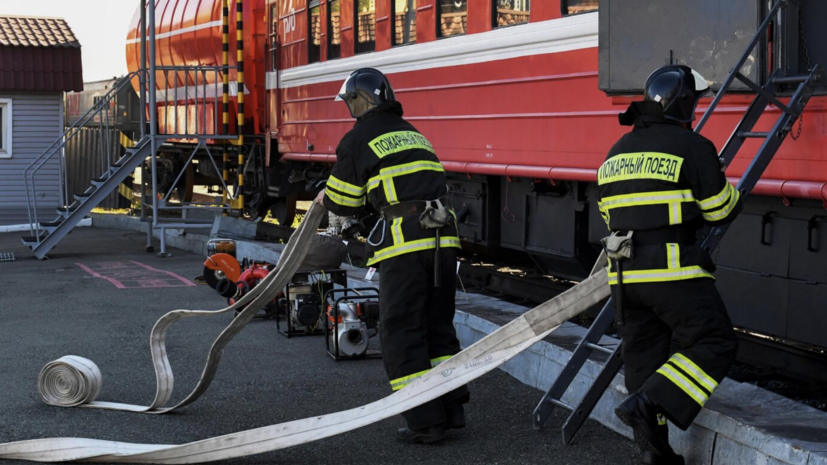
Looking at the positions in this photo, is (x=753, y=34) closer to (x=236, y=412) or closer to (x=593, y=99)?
(x=593, y=99)

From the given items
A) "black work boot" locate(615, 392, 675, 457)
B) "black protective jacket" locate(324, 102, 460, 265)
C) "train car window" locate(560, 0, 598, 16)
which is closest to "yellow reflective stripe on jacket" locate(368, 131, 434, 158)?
"black protective jacket" locate(324, 102, 460, 265)

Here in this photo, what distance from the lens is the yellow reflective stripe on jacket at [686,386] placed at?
429 cm

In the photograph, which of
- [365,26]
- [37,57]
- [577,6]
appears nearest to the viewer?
[577,6]

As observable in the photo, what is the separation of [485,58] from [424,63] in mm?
1119

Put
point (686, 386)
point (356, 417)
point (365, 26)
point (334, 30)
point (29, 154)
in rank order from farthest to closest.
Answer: point (29, 154) → point (334, 30) → point (365, 26) → point (356, 417) → point (686, 386)

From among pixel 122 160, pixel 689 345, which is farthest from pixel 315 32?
pixel 689 345

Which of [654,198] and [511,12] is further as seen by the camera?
[511,12]

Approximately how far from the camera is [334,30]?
40.5ft

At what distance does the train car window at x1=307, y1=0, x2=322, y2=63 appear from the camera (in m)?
12.9

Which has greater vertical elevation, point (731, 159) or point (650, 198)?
point (731, 159)

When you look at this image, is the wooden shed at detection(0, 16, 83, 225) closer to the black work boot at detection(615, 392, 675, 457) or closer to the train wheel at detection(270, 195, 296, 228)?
the train wheel at detection(270, 195, 296, 228)

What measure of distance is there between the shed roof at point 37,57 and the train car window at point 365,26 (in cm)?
871

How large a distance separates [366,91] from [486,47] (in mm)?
3659

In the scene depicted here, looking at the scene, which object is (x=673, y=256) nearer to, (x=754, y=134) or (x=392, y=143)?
(x=754, y=134)
